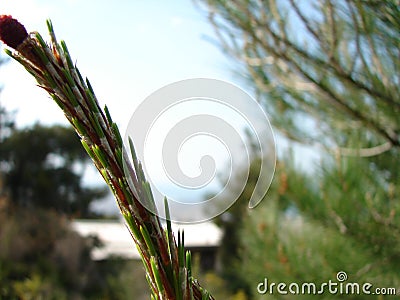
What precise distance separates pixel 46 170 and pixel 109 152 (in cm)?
708

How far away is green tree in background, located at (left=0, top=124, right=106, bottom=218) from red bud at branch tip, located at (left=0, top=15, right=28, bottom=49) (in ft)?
20.8

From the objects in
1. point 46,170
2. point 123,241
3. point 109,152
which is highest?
point 46,170

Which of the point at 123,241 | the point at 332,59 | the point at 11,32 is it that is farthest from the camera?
the point at 123,241

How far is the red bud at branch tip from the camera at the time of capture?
0.39 metres

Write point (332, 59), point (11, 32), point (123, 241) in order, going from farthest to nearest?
point (123, 241)
point (332, 59)
point (11, 32)

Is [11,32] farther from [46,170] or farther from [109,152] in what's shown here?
[46,170]

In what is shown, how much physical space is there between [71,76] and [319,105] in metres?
1.08

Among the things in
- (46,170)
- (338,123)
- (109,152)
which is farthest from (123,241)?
(109,152)

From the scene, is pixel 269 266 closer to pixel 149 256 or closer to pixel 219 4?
pixel 219 4

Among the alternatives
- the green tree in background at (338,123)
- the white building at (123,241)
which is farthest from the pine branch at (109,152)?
the white building at (123,241)

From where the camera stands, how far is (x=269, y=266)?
1.55 meters

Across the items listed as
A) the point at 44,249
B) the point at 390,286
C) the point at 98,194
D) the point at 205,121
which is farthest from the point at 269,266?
the point at 98,194

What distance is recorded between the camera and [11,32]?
0.39 m

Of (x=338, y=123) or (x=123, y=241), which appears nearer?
(x=338, y=123)
